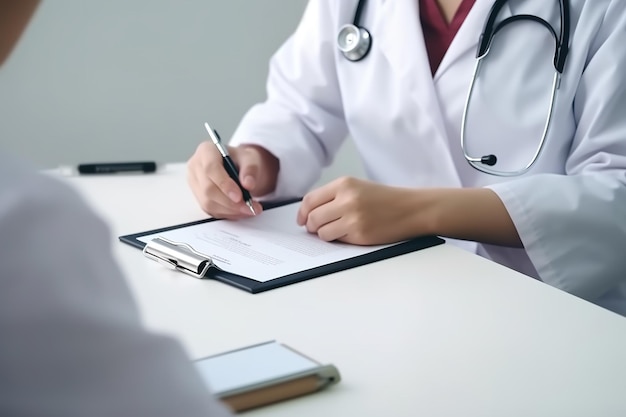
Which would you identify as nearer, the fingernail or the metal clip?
the metal clip

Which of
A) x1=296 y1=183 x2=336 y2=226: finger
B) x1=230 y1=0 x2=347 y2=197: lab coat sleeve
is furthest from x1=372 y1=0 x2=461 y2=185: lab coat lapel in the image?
x1=296 y1=183 x2=336 y2=226: finger

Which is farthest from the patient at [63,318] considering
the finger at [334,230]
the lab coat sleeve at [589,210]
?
the lab coat sleeve at [589,210]

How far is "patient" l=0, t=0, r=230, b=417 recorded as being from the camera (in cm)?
37

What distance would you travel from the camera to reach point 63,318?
37 cm

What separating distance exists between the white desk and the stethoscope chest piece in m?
0.44

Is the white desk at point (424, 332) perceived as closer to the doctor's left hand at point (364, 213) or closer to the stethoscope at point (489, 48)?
the doctor's left hand at point (364, 213)

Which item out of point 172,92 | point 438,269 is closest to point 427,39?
point 438,269

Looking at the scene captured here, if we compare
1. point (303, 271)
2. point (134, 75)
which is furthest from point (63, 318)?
point (134, 75)

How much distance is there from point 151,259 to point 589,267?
1.82ft

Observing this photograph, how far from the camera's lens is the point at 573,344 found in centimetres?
74

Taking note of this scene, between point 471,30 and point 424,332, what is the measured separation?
2.02 feet

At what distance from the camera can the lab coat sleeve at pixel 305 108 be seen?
1342 millimetres

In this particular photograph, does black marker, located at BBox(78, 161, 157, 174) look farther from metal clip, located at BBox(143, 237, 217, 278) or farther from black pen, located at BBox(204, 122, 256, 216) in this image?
metal clip, located at BBox(143, 237, 217, 278)

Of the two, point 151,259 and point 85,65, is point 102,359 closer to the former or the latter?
point 151,259
